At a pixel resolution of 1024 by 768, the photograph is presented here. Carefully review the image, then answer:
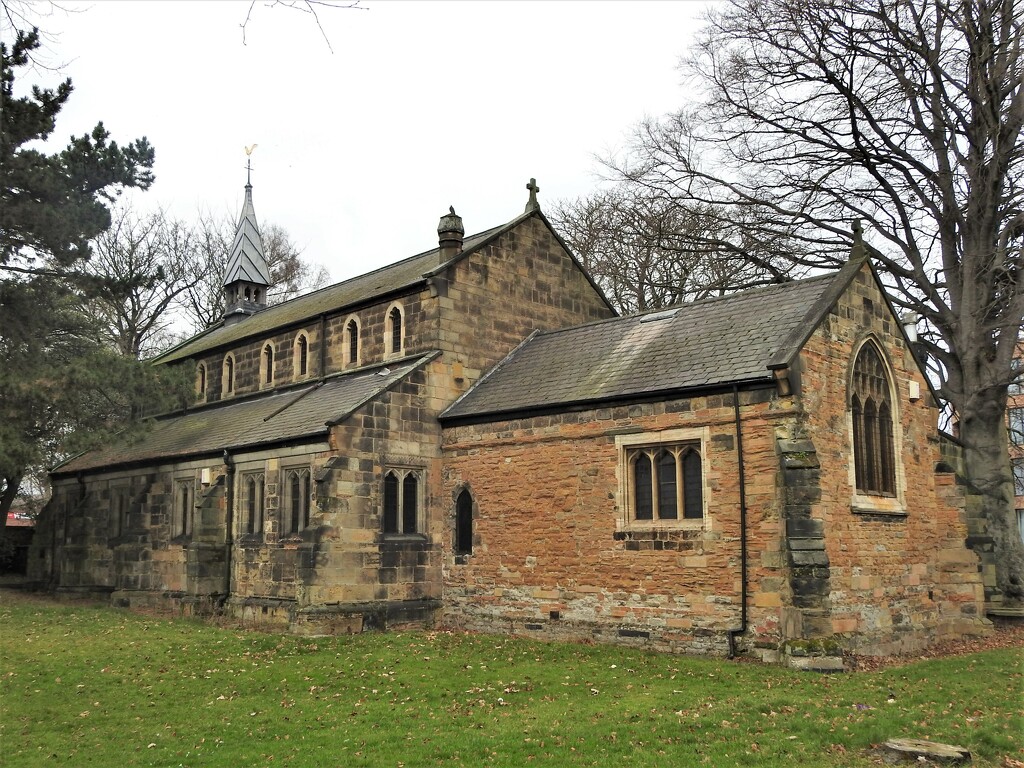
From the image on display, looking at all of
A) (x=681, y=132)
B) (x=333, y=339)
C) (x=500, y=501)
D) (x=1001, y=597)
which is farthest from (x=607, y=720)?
(x=681, y=132)

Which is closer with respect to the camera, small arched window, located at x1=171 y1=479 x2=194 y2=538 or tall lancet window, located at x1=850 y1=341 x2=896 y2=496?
tall lancet window, located at x1=850 y1=341 x2=896 y2=496

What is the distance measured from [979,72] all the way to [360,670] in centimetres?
1896

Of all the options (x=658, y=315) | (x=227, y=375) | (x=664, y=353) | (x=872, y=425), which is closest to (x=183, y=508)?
(x=227, y=375)

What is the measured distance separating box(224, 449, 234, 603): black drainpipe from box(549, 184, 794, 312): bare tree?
515 inches

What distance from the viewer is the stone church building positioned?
16.6 metres

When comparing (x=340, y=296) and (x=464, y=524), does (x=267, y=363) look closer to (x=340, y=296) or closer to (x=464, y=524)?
(x=340, y=296)

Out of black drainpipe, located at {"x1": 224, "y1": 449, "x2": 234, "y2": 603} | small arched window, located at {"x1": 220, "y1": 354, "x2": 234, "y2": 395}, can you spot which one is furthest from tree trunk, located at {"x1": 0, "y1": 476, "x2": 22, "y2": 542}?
black drainpipe, located at {"x1": 224, "y1": 449, "x2": 234, "y2": 603}

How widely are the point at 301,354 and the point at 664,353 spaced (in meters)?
12.4

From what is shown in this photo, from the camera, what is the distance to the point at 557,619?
62.9 ft

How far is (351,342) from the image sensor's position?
85.3 feet

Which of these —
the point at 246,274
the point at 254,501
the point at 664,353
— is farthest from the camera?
the point at 246,274

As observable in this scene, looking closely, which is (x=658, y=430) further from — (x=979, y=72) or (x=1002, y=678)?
(x=979, y=72)

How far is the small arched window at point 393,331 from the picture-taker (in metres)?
24.5

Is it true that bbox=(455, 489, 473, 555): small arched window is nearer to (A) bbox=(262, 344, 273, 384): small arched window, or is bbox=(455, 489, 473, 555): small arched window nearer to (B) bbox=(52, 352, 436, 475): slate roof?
(B) bbox=(52, 352, 436, 475): slate roof
